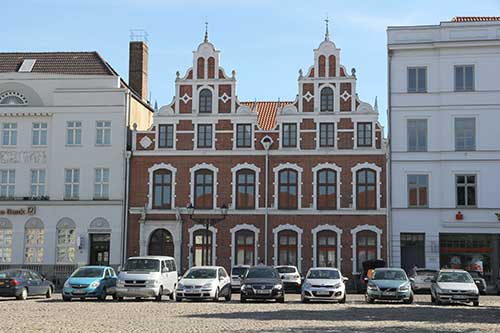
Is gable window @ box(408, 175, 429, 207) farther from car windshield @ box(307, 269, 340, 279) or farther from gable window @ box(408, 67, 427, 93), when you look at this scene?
car windshield @ box(307, 269, 340, 279)

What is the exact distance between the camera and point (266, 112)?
57.7 m

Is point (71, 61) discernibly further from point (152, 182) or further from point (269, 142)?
point (269, 142)

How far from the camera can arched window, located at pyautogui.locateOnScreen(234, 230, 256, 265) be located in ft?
170

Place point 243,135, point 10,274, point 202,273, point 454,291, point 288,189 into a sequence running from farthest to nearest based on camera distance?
point 243,135 → point 288,189 → point 10,274 → point 202,273 → point 454,291

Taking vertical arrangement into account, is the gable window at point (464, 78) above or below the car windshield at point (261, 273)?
above

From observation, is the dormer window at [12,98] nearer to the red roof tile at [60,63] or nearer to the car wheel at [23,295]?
the red roof tile at [60,63]

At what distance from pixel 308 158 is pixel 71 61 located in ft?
57.9

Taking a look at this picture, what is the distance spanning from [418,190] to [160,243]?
53.3 feet

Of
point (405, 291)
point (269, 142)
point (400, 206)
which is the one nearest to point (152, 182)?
point (269, 142)

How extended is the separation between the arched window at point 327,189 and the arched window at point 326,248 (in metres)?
1.65

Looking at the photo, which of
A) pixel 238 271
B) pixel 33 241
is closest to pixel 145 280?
pixel 238 271

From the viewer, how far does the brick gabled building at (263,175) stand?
168 feet

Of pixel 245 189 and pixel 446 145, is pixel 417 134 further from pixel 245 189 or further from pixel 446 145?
pixel 245 189

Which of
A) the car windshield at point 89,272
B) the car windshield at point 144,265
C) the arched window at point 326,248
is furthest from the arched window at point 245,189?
the car windshield at point 89,272
